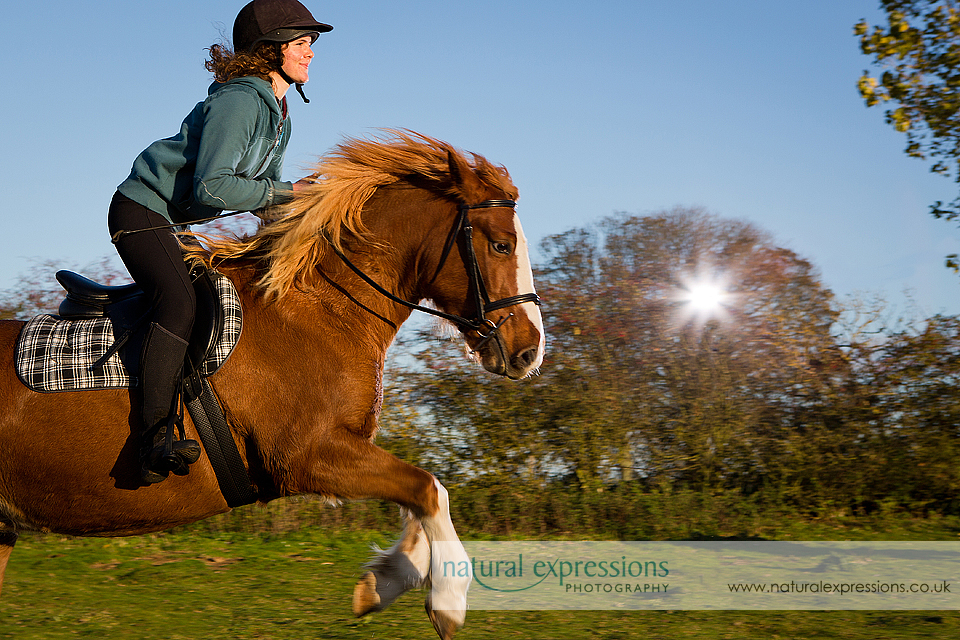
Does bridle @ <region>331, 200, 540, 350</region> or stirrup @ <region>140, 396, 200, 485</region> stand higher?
bridle @ <region>331, 200, 540, 350</region>

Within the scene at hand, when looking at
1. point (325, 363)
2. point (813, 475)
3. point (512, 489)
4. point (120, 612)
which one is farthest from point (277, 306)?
point (813, 475)

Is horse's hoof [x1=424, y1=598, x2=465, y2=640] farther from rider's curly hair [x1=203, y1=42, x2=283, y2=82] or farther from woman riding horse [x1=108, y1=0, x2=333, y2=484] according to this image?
rider's curly hair [x1=203, y1=42, x2=283, y2=82]

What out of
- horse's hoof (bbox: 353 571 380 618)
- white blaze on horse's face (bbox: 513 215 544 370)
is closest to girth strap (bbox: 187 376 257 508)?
horse's hoof (bbox: 353 571 380 618)

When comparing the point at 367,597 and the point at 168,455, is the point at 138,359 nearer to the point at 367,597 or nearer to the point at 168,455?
the point at 168,455

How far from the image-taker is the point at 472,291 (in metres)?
3.62

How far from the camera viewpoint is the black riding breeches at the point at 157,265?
3404 millimetres

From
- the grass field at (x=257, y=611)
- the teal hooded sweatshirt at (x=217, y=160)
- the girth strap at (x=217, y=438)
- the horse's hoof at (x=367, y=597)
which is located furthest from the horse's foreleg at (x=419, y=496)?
the grass field at (x=257, y=611)

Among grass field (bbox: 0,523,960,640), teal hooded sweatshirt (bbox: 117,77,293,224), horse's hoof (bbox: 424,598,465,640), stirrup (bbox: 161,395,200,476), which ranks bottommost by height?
grass field (bbox: 0,523,960,640)

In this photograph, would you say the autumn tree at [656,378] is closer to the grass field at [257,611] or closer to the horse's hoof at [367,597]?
the grass field at [257,611]

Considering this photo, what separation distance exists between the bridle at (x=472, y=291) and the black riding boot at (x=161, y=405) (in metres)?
0.85

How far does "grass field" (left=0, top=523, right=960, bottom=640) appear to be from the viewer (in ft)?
17.9

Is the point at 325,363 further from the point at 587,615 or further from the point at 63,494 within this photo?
the point at 587,615

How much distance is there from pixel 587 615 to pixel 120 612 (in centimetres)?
350

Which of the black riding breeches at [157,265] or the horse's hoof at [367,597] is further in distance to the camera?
the horse's hoof at [367,597]
